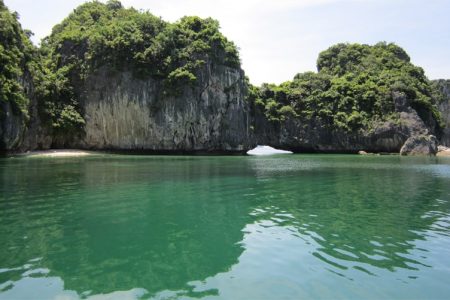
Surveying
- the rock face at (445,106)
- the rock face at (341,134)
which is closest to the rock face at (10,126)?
the rock face at (341,134)

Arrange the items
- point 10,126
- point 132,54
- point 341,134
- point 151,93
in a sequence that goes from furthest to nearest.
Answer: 1. point 341,134
2. point 151,93
3. point 132,54
4. point 10,126

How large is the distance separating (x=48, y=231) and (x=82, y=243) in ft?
4.58

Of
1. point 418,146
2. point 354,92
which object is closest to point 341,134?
point 354,92

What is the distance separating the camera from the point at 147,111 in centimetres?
4962

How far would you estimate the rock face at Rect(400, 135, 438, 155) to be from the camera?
54.4m

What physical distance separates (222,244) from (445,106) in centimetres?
8203

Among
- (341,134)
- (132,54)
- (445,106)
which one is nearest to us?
(132,54)

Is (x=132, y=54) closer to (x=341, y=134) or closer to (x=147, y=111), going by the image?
(x=147, y=111)

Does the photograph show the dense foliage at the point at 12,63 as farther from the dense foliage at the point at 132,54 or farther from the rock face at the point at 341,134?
the rock face at the point at 341,134

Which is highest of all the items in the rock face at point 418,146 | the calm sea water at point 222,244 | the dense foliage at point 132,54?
the dense foliage at point 132,54

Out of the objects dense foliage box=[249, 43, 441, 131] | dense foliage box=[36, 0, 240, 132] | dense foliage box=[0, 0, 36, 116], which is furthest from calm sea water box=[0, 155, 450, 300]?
dense foliage box=[249, 43, 441, 131]

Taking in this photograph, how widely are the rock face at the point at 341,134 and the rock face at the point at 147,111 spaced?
15.8 meters

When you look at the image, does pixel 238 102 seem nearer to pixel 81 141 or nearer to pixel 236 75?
pixel 236 75

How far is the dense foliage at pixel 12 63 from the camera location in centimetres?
3300
